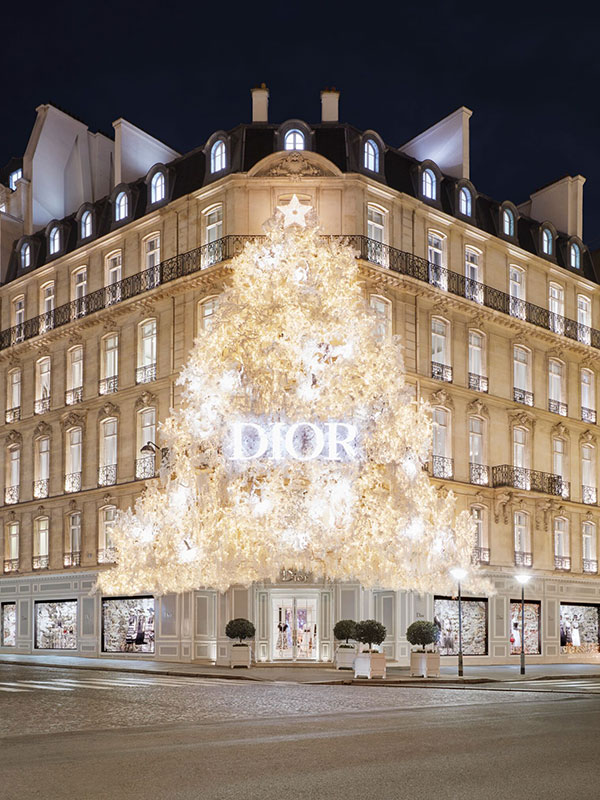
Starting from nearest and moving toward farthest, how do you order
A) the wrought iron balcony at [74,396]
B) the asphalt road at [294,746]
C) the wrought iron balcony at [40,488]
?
the asphalt road at [294,746] < the wrought iron balcony at [74,396] < the wrought iron balcony at [40,488]

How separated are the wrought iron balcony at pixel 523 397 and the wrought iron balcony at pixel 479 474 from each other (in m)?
3.45

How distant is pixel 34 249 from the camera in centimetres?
4450

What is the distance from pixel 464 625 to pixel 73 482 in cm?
1588

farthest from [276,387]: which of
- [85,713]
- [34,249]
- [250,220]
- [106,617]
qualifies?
[34,249]

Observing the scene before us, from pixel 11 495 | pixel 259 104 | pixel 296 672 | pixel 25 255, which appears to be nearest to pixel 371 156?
pixel 259 104

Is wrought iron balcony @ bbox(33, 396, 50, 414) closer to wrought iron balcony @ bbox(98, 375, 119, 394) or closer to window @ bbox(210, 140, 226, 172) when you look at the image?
wrought iron balcony @ bbox(98, 375, 119, 394)

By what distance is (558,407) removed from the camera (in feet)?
136

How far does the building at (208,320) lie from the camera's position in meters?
34.4

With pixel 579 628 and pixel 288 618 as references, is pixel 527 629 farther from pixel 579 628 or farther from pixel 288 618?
pixel 288 618

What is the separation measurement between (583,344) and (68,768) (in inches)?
1414

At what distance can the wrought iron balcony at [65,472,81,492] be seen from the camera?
129 ft

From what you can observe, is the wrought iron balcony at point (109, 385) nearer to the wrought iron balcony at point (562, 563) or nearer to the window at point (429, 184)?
the window at point (429, 184)

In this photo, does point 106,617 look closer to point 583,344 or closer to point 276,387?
point 276,387

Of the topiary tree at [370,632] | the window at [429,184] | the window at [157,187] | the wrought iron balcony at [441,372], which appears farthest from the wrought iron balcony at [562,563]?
the window at [157,187]
